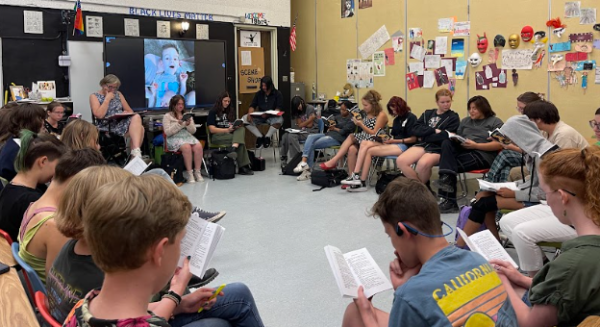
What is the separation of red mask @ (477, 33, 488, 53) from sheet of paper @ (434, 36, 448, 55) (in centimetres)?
55

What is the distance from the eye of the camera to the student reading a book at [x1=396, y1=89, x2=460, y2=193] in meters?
5.85

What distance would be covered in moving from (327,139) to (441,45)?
7.78 ft

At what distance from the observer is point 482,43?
7.53 metres

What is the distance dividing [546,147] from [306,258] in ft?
6.15

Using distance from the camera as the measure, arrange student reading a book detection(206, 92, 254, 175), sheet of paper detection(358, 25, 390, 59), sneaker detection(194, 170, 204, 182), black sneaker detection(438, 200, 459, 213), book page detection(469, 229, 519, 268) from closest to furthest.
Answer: book page detection(469, 229, 519, 268)
black sneaker detection(438, 200, 459, 213)
sneaker detection(194, 170, 204, 182)
student reading a book detection(206, 92, 254, 175)
sheet of paper detection(358, 25, 390, 59)

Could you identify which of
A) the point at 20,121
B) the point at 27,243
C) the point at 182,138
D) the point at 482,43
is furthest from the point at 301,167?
the point at 27,243

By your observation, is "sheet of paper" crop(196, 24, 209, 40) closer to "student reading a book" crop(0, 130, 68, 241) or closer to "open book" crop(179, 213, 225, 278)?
"student reading a book" crop(0, 130, 68, 241)

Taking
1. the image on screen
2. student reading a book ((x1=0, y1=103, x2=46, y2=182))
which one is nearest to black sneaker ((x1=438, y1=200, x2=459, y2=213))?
student reading a book ((x1=0, y1=103, x2=46, y2=182))

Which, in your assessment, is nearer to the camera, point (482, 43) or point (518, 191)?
point (518, 191)

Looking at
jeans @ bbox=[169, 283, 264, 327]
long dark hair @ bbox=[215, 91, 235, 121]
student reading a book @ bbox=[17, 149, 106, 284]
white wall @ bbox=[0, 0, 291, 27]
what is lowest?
jeans @ bbox=[169, 283, 264, 327]

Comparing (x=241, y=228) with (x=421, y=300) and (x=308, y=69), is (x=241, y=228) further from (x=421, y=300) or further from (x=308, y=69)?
(x=308, y=69)

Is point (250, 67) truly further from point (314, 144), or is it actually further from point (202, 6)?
point (314, 144)

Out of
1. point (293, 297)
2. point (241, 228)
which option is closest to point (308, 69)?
point (241, 228)

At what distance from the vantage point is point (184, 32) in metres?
8.87
